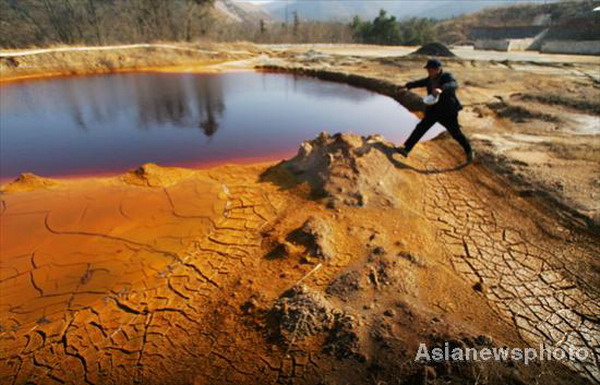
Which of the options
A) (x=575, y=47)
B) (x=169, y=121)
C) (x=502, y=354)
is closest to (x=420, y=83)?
(x=502, y=354)

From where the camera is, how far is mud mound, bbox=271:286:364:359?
76.2 inches

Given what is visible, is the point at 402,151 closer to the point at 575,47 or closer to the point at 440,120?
the point at 440,120

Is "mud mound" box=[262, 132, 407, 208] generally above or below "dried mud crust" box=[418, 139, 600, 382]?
above

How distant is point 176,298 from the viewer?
2533mm

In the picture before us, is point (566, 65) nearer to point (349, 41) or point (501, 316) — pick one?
point (501, 316)

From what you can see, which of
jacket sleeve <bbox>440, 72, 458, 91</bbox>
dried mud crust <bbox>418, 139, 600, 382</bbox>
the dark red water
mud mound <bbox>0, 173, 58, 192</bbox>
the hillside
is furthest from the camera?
the hillside

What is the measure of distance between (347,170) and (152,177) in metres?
2.85

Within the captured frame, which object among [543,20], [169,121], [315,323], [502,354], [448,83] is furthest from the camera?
[543,20]

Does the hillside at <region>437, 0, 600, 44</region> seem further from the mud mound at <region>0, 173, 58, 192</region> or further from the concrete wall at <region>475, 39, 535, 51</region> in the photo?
the mud mound at <region>0, 173, 58, 192</region>

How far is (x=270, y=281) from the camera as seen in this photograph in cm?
258

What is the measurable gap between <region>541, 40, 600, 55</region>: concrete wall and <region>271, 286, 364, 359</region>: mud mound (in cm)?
2734

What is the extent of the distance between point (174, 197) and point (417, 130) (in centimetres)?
354

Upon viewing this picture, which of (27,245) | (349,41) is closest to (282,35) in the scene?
(349,41)

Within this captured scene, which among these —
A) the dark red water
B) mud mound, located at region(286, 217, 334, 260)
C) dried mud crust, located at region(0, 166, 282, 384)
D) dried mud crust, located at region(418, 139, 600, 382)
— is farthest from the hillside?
dried mud crust, located at region(0, 166, 282, 384)
